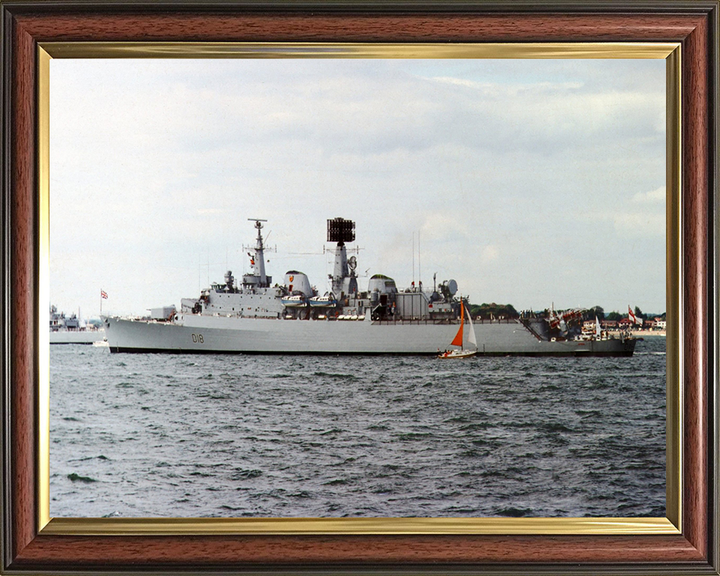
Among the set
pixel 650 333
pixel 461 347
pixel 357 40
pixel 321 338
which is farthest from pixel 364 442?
pixel 357 40

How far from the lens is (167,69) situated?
1947mm

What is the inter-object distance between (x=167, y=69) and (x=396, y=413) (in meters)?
1.32

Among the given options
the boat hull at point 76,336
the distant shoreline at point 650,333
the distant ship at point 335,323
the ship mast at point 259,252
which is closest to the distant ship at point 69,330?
the boat hull at point 76,336

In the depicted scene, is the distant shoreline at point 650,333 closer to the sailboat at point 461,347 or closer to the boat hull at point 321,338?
the boat hull at point 321,338

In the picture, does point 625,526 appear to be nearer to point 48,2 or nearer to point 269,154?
point 269,154

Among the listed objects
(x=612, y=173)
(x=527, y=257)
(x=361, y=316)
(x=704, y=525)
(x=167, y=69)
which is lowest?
(x=704, y=525)

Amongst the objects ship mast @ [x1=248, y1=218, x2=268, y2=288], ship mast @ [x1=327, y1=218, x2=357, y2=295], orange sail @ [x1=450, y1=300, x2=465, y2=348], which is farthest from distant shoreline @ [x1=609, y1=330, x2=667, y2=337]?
ship mast @ [x1=248, y1=218, x2=268, y2=288]

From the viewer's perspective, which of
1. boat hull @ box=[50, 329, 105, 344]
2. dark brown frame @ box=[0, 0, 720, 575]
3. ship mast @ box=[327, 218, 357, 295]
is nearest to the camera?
dark brown frame @ box=[0, 0, 720, 575]

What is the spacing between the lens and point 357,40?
1.82m

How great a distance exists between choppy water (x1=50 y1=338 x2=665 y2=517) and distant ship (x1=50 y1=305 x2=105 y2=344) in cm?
3

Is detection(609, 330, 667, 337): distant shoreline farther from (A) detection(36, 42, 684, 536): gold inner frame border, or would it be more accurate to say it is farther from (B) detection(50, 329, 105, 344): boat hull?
(B) detection(50, 329, 105, 344): boat hull

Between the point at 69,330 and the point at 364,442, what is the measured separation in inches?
38.3

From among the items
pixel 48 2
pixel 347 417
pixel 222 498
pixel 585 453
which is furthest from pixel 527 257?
pixel 48 2

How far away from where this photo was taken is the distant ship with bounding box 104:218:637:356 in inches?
83.4
